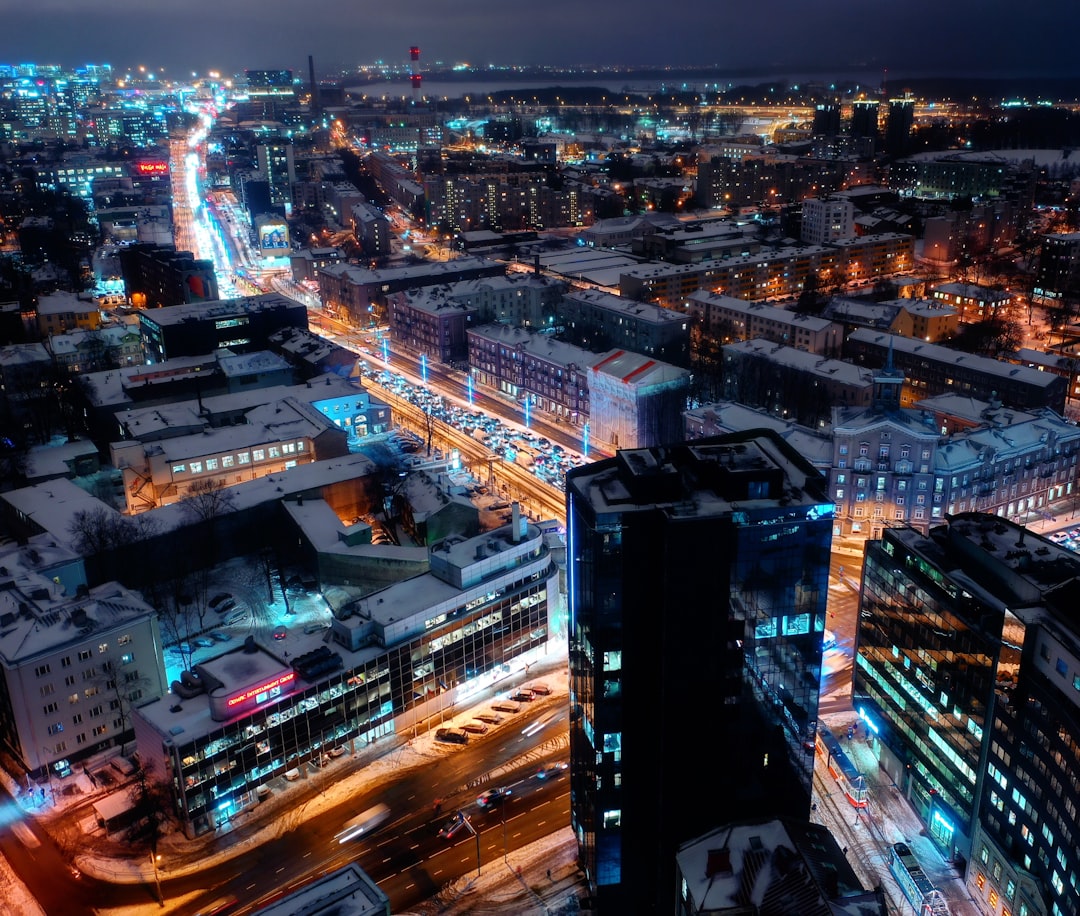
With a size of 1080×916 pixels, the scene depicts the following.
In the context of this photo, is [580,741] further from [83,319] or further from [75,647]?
[83,319]

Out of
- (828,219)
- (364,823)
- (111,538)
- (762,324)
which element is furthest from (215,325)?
(828,219)

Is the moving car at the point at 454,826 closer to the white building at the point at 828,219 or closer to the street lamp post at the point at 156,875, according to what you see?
the street lamp post at the point at 156,875

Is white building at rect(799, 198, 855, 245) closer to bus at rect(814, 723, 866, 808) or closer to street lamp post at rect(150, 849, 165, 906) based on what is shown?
bus at rect(814, 723, 866, 808)

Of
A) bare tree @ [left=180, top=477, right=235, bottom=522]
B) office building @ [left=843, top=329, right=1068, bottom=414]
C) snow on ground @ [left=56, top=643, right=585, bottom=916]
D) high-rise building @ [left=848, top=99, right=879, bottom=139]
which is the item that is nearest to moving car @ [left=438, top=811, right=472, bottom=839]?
snow on ground @ [left=56, top=643, right=585, bottom=916]

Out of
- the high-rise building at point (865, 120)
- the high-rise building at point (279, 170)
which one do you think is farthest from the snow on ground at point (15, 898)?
the high-rise building at point (865, 120)

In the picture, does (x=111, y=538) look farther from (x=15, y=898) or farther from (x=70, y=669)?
(x=15, y=898)

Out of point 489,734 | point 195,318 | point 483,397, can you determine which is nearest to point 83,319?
point 195,318
